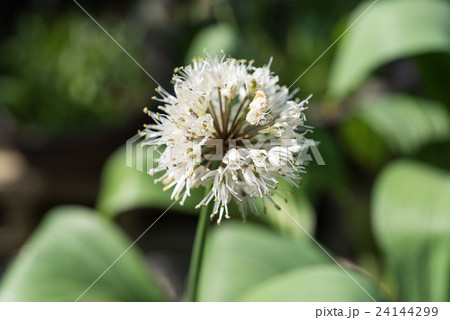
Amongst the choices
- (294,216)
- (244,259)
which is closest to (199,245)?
(244,259)

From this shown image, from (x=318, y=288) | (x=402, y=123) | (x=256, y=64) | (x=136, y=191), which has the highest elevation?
(x=256, y=64)

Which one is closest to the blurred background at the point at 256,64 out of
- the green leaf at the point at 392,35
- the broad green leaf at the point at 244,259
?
the green leaf at the point at 392,35

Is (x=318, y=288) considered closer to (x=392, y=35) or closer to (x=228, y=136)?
(x=228, y=136)

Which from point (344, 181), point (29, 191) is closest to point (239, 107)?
point (344, 181)

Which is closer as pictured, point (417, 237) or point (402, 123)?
point (417, 237)

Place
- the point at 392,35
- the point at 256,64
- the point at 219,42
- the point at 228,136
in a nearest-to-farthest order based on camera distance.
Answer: the point at 228,136
the point at 392,35
the point at 219,42
the point at 256,64

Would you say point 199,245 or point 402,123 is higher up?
point 402,123

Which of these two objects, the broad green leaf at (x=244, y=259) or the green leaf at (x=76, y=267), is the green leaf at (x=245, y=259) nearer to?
the broad green leaf at (x=244, y=259)
